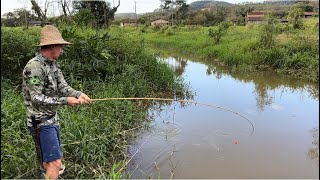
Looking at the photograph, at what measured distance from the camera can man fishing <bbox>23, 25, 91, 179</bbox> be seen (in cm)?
275

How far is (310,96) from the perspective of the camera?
8719mm

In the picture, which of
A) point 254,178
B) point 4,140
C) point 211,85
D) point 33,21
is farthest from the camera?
point 33,21

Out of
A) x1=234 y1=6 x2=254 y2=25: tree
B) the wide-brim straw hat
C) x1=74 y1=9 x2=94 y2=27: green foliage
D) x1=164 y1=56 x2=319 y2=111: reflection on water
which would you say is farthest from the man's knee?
x1=234 y1=6 x2=254 y2=25: tree

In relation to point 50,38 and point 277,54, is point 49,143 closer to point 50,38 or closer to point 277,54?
point 50,38

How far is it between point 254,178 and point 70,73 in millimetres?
3636

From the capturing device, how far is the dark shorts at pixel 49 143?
2.90 metres

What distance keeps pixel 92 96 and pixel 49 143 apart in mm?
3383

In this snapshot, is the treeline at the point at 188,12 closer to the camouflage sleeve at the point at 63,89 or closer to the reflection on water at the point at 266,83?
the reflection on water at the point at 266,83

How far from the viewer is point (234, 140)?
5469 millimetres

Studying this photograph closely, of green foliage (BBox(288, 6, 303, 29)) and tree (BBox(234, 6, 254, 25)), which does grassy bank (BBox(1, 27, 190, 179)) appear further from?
tree (BBox(234, 6, 254, 25))

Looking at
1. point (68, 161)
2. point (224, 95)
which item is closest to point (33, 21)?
point (224, 95)

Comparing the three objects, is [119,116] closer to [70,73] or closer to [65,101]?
[70,73]

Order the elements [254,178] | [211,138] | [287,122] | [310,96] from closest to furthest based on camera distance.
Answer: [254,178]
[211,138]
[287,122]
[310,96]

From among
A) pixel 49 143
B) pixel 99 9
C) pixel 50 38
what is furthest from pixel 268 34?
pixel 49 143
